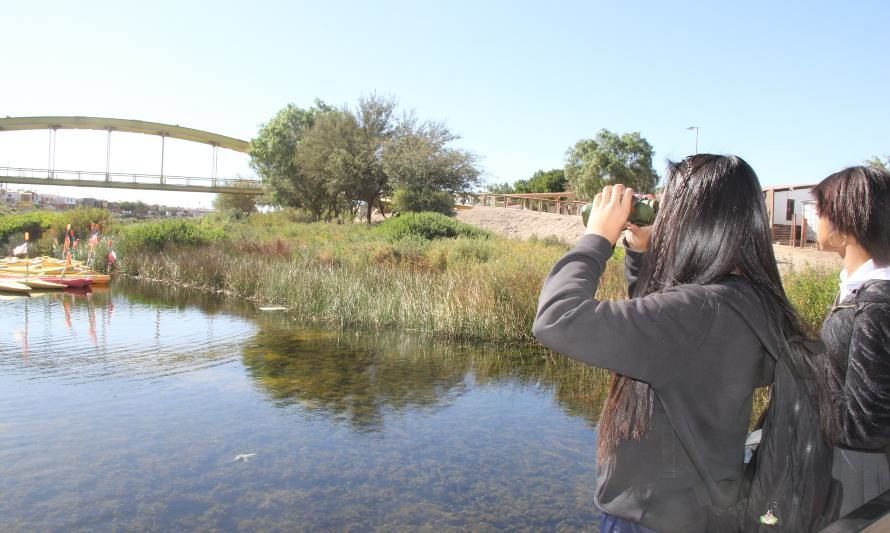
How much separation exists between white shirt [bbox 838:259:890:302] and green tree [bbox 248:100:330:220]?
103 feet

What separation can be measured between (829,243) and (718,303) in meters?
1.03

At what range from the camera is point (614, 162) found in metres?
40.8

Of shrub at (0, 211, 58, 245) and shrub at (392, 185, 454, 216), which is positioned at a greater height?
shrub at (392, 185, 454, 216)

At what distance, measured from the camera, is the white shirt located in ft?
6.15

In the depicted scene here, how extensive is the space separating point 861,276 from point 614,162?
40418 mm

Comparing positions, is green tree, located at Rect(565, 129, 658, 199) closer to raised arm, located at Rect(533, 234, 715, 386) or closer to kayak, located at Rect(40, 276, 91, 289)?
kayak, located at Rect(40, 276, 91, 289)

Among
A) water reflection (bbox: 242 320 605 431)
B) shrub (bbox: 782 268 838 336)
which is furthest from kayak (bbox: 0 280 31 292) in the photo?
shrub (bbox: 782 268 838 336)

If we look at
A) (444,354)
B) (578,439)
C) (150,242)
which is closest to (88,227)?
(150,242)

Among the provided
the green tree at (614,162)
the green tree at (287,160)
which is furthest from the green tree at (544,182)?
the green tree at (287,160)

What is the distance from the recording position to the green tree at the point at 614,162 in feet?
135

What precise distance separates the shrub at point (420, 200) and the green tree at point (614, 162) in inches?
696

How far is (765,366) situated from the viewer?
4.41 ft

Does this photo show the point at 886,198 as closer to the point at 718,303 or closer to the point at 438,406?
the point at 718,303

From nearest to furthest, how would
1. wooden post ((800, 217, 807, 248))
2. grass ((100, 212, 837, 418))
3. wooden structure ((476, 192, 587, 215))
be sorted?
grass ((100, 212, 837, 418)) → wooden post ((800, 217, 807, 248)) → wooden structure ((476, 192, 587, 215))
